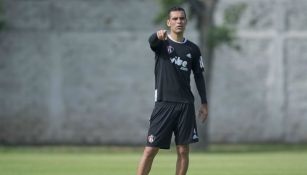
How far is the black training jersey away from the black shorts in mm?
103

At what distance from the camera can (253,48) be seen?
37906mm

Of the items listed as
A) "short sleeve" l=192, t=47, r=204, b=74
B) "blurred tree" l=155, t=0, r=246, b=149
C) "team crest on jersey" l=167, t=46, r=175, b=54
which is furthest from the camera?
"blurred tree" l=155, t=0, r=246, b=149

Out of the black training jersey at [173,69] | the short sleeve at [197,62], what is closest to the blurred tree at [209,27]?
the short sleeve at [197,62]

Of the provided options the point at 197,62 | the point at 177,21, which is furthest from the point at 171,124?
the point at 177,21

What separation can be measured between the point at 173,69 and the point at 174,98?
→ 382 mm

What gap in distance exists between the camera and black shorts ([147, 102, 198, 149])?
13.2 metres

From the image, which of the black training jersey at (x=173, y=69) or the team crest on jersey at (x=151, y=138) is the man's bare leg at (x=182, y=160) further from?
the black training jersey at (x=173, y=69)

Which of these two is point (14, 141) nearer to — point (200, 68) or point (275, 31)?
point (275, 31)

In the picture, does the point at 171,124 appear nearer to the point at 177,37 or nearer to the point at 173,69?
the point at 173,69

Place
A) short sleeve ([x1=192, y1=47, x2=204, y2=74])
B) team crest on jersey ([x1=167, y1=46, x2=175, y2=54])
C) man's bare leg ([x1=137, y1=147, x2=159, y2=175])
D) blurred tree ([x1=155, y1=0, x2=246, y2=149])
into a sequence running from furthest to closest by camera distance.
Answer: blurred tree ([x1=155, y1=0, x2=246, y2=149]), short sleeve ([x1=192, y1=47, x2=204, y2=74]), team crest on jersey ([x1=167, y1=46, x2=175, y2=54]), man's bare leg ([x1=137, y1=147, x2=159, y2=175])

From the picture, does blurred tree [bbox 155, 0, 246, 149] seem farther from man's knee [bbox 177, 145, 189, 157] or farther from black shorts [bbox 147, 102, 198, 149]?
man's knee [bbox 177, 145, 189, 157]

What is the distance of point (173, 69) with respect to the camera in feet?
43.3

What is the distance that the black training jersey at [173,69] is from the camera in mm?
13203

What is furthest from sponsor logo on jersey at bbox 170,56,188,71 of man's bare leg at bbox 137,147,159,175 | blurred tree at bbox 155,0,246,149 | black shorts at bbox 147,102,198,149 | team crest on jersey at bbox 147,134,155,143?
blurred tree at bbox 155,0,246,149
